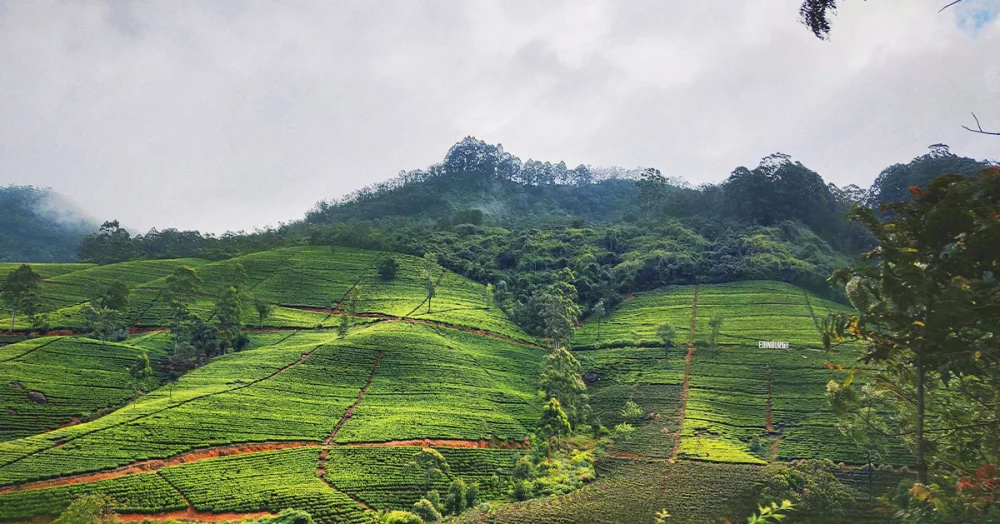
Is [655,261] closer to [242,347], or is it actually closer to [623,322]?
[623,322]

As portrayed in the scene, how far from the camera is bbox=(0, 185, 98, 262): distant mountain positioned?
396ft

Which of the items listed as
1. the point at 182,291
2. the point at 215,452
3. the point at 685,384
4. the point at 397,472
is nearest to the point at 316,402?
the point at 215,452

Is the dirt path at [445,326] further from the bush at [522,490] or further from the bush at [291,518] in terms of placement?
Answer: the bush at [291,518]

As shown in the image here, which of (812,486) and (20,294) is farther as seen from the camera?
(20,294)

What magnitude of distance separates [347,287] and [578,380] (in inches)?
1551

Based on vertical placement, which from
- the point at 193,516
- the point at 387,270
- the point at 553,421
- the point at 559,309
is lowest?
the point at 193,516

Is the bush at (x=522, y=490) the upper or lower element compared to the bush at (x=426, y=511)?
lower

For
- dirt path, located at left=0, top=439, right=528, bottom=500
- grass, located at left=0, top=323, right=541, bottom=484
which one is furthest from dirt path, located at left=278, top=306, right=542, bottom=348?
dirt path, located at left=0, top=439, right=528, bottom=500

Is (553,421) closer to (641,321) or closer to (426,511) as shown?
(426,511)

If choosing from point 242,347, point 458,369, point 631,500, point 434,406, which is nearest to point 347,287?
point 242,347

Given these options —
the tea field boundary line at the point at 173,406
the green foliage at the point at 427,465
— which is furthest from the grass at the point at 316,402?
the green foliage at the point at 427,465

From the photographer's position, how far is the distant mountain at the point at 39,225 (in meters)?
121

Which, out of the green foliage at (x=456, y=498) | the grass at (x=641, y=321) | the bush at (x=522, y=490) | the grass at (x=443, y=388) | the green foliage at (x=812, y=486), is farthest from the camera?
the grass at (x=641, y=321)

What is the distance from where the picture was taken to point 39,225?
139 meters
